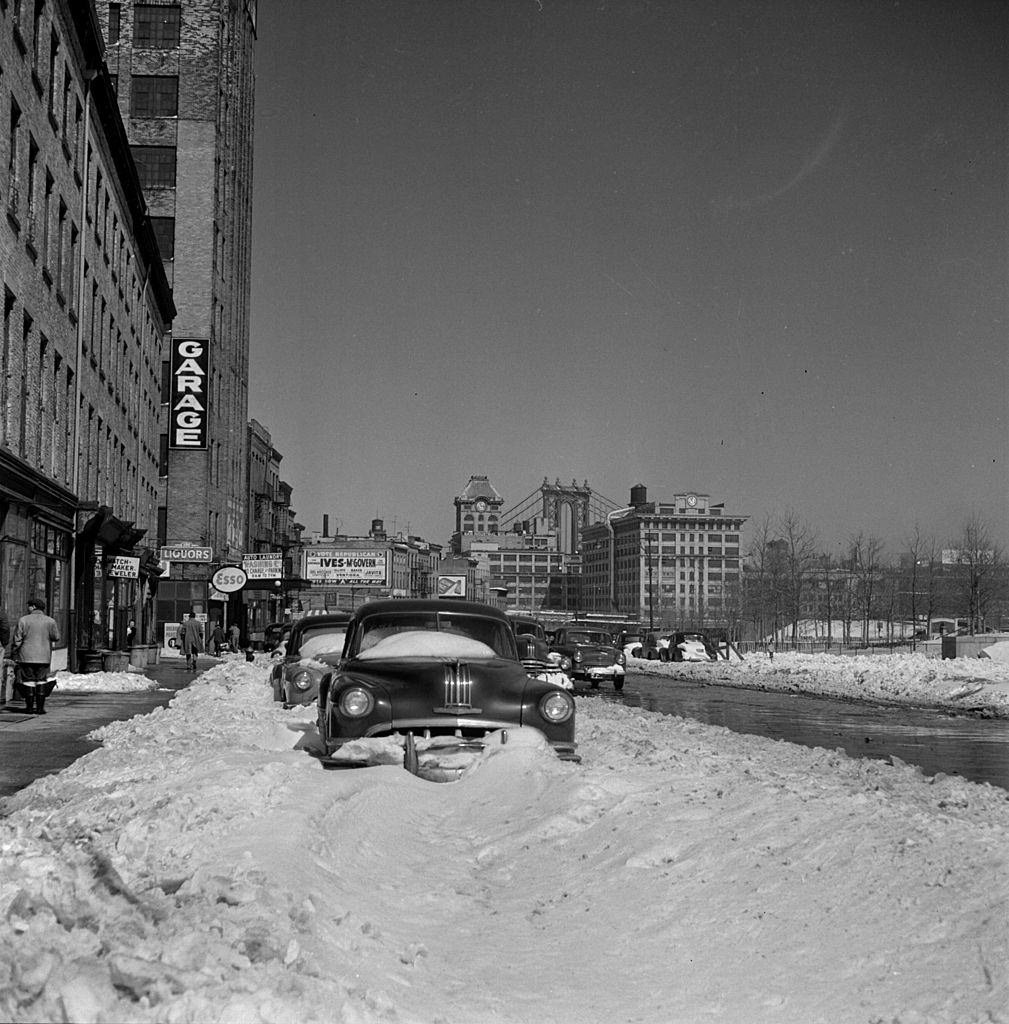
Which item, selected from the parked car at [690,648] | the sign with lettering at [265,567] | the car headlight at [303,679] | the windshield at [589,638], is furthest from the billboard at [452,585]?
the car headlight at [303,679]

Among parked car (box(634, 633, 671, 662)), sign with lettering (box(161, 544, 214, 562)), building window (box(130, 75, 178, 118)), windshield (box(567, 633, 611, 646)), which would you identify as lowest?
parked car (box(634, 633, 671, 662))

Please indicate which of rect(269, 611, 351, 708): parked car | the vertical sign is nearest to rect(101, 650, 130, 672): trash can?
rect(269, 611, 351, 708): parked car

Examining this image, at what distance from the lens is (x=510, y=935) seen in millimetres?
5883

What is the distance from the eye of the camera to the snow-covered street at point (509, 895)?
14.8 ft

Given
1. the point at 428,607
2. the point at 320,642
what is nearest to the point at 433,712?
the point at 428,607

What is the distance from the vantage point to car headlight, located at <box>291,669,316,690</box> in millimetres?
16875

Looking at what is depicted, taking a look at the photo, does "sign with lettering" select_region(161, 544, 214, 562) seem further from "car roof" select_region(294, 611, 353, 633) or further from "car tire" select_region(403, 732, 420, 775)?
"car tire" select_region(403, 732, 420, 775)

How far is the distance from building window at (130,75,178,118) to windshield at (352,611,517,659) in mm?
55482

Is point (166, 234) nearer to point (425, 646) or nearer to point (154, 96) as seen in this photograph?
point (154, 96)

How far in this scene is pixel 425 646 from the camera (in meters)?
11.7

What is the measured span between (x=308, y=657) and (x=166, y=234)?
49002 mm

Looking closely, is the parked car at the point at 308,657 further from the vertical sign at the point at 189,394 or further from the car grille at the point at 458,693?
the vertical sign at the point at 189,394

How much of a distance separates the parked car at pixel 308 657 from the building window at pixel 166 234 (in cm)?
4651

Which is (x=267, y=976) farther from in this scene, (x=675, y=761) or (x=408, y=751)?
(x=675, y=761)
